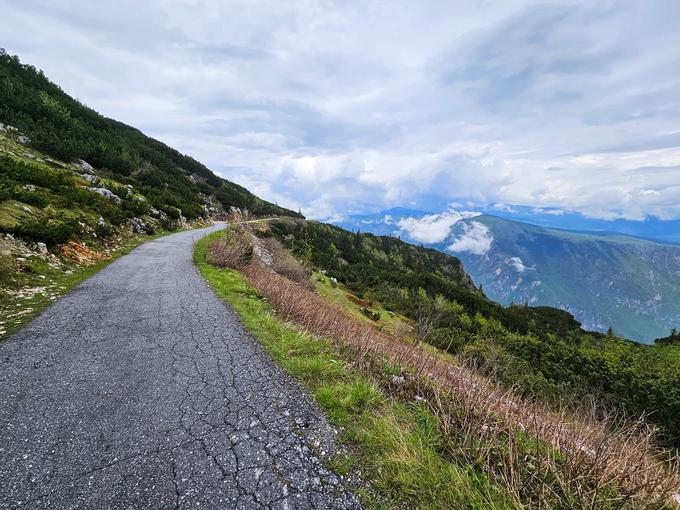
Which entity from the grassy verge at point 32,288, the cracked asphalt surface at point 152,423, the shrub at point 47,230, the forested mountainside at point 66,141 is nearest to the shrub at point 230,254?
the grassy verge at point 32,288

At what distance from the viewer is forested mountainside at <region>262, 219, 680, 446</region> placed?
1384 centimetres

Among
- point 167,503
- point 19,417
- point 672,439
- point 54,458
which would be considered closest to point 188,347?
point 19,417

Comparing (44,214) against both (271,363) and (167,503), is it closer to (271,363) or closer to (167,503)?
(271,363)

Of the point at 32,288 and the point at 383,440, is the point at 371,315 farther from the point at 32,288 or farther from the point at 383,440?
the point at 383,440

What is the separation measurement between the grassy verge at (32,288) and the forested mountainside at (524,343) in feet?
29.6

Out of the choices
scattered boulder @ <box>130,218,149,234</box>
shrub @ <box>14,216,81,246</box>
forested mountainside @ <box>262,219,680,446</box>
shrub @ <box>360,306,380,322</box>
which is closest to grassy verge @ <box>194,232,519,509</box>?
forested mountainside @ <box>262,219,680,446</box>

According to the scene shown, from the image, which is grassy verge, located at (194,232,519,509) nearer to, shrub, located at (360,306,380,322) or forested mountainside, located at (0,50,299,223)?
shrub, located at (360,306,380,322)

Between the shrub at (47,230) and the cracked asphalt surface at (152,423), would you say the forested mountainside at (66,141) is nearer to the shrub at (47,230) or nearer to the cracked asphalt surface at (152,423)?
the shrub at (47,230)

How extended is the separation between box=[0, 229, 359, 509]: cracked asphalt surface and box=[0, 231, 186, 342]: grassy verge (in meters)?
0.35

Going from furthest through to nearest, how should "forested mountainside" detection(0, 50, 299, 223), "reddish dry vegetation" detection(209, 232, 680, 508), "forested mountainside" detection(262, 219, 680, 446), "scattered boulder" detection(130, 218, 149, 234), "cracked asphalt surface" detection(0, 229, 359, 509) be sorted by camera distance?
"forested mountainside" detection(0, 50, 299, 223) → "scattered boulder" detection(130, 218, 149, 234) → "forested mountainside" detection(262, 219, 680, 446) → "cracked asphalt surface" detection(0, 229, 359, 509) → "reddish dry vegetation" detection(209, 232, 680, 508)

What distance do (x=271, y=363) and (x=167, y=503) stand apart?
9.59 ft

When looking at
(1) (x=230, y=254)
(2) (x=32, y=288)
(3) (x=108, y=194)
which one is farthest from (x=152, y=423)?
(3) (x=108, y=194)

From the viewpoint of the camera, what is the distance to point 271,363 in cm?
573

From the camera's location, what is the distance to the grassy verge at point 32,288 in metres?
6.75
